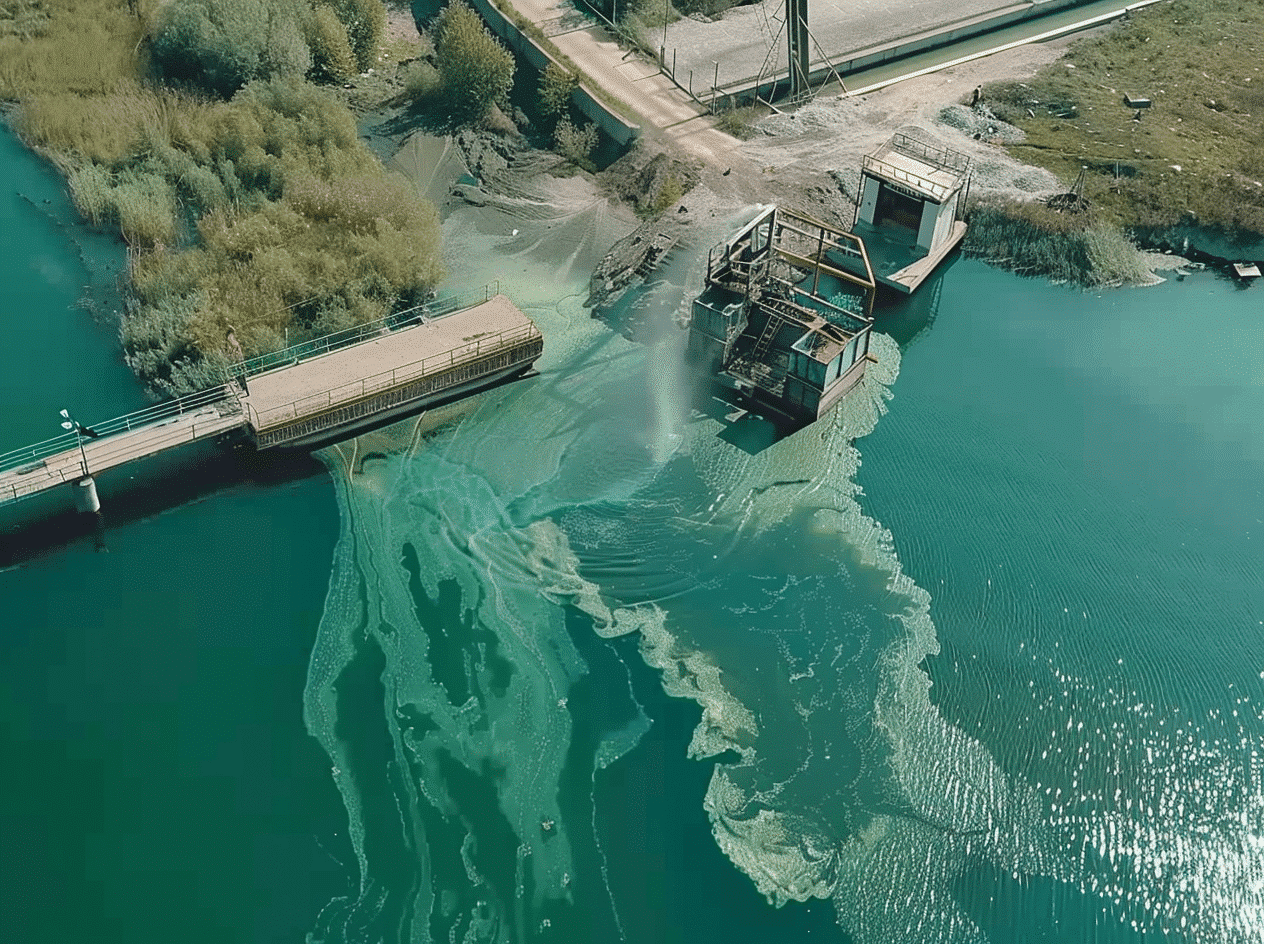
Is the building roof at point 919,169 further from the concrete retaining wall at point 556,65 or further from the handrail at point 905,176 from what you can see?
the concrete retaining wall at point 556,65

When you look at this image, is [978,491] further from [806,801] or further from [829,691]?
[806,801]

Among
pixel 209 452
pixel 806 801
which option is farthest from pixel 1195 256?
pixel 209 452

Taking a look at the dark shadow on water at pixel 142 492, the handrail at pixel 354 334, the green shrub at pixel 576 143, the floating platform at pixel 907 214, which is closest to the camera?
the dark shadow on water at pixel 142 492

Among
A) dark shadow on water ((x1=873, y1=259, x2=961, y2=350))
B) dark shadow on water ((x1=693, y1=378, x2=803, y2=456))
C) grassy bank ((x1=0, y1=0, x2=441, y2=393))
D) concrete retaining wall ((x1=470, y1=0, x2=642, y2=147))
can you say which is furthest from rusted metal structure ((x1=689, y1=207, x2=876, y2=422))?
grassy bank ((x1=0, y1=0, x2=441, y2=393))

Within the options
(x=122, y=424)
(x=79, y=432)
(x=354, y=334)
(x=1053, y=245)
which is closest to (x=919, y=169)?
(x=1053, y=245)

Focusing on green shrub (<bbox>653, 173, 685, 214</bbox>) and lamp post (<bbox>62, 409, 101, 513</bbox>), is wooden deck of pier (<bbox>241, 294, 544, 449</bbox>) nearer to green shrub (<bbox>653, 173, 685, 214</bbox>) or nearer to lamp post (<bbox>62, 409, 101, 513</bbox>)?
lamp post (<bbox>62, 409, 101, 513</bbox>)

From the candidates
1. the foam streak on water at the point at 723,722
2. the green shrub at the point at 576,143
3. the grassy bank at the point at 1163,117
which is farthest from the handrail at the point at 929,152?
the foam streak on water at the point at 723,722
